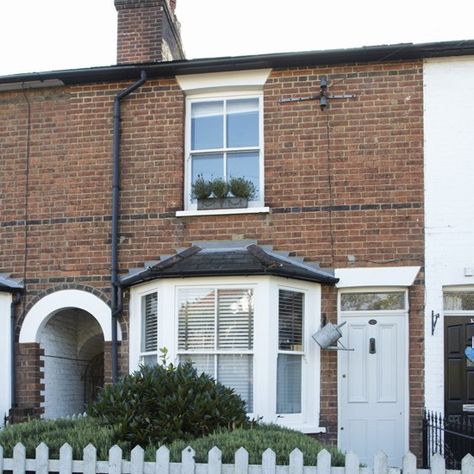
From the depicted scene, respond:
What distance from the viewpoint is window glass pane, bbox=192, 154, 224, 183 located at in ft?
36.9

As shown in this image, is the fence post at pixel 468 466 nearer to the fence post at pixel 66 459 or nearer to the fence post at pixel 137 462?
the fence post at pixel 137 462

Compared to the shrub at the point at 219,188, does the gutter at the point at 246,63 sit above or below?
above

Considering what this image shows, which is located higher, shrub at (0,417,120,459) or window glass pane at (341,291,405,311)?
window glass pane at (341,291,405,311)

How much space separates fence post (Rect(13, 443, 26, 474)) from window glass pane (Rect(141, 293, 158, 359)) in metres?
4.29

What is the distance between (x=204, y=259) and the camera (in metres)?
10.6

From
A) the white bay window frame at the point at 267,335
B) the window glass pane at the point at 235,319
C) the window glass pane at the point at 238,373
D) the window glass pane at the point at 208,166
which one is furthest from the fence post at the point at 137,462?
the window glass pane at the point at 208,166

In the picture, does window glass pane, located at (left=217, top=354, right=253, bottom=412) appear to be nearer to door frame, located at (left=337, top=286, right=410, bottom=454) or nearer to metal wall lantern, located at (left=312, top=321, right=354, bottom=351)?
metal wall lantern, located at (left=312, top=321, right=354, bottom=351)

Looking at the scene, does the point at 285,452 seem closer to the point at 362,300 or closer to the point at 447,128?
the point at 362,300

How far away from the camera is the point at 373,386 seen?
10523 mm

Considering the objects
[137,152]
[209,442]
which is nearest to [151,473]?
[209,442]

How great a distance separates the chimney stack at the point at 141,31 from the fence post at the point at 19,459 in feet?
25.6

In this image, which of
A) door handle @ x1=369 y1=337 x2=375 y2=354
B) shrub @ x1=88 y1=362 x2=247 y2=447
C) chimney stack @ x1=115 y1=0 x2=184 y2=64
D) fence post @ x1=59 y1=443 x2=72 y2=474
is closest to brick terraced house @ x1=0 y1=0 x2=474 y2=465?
door handle @ x1=369 y1=337 x2=375 y2=354

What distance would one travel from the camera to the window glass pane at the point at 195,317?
10.5 meters

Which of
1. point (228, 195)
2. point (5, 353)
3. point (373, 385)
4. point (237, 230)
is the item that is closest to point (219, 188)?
point (228, 195)
